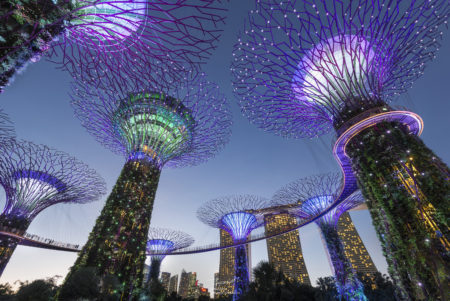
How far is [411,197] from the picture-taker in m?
6.90

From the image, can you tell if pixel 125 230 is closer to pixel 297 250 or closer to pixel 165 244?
pixel 165 244

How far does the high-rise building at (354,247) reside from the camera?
81088mm

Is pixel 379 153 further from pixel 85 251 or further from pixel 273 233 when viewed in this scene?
pixel 273 233

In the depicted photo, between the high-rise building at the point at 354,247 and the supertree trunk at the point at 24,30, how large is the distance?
97763 millimetres

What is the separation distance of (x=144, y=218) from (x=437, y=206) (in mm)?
13643

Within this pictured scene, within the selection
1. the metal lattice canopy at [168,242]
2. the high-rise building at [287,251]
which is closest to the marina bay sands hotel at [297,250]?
the high-rise building at [287,251]

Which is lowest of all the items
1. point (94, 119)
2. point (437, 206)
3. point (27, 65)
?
point (437, 206)

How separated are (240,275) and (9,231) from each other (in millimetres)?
19174

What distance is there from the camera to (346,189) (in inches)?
601

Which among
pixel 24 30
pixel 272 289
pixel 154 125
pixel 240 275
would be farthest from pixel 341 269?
pixel 24 30

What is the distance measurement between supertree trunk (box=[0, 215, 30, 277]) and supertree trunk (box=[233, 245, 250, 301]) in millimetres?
18447

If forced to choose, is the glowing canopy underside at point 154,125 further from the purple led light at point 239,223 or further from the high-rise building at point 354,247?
the high-rise building at point 354,247

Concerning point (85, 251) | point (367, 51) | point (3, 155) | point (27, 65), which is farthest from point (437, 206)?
point (3, 155)

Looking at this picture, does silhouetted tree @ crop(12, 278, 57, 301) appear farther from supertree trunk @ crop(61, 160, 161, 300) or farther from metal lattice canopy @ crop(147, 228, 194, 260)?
metal lattice canopy @ crop(147, 228, 194, 260)
